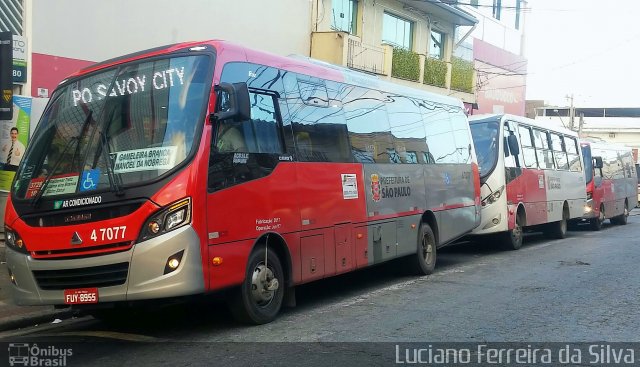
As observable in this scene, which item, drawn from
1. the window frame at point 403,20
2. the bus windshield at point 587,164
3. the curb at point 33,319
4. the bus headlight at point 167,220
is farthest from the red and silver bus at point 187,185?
the bus windshield at point 587,164

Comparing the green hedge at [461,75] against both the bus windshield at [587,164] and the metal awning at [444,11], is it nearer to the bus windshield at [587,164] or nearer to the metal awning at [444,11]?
the metal awning at [444,11]

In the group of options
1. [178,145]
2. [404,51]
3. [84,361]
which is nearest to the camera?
[84,361]

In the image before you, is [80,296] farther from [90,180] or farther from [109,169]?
[109,169]

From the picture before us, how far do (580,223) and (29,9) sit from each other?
19.5m

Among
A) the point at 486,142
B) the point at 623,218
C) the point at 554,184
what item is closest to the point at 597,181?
the point at 623,218

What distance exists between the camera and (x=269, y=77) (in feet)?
23.9

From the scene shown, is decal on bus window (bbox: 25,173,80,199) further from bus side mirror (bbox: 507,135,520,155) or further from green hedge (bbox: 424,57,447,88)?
green hedge (bbox: 424,57,447,88)

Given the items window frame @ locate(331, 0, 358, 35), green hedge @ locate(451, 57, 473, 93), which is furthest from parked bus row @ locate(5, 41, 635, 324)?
green hedge @ locate(451, 57, 473, 93)

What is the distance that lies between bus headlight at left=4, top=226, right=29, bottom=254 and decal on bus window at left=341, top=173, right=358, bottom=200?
3.84 m

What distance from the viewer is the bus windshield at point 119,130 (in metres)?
5.99

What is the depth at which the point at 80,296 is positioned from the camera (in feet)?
19.5

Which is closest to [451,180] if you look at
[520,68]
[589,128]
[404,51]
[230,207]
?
[230,207]

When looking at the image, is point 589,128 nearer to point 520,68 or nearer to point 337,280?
point 520,68

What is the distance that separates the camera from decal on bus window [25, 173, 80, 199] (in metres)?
6.14
